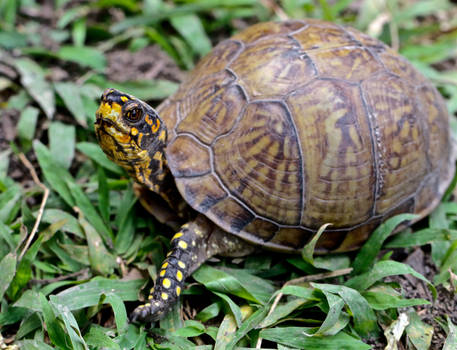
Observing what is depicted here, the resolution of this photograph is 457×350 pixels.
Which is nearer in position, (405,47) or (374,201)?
(374,201)

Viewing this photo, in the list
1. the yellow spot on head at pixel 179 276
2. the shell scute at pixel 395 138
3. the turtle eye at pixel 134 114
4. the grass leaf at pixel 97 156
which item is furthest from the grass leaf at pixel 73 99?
the shell scute at pixel 395 138

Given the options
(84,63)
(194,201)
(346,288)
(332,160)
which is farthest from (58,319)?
(84,63)

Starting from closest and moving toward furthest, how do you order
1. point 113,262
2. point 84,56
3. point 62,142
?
1. point 113,262
2. point 62,142
3. point 84,56

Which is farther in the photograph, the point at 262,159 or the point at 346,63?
the point at 346,63

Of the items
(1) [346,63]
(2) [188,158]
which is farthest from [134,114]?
(1) [346,63]

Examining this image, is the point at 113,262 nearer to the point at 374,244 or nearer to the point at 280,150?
the point at 280,150

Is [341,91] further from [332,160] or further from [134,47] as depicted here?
[134,47]

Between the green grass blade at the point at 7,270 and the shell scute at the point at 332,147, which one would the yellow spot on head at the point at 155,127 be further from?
the green grass blade at the point at 7,270
